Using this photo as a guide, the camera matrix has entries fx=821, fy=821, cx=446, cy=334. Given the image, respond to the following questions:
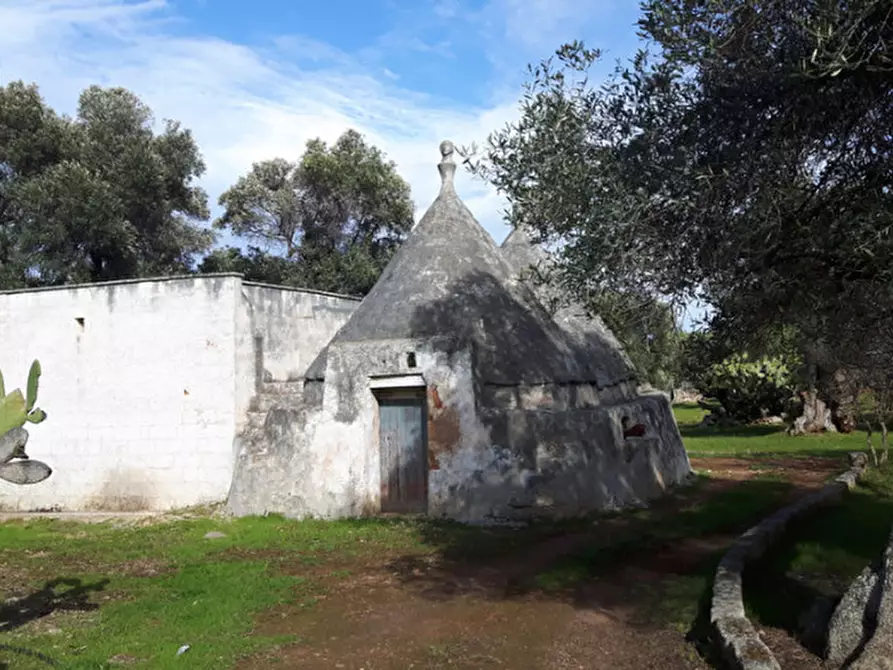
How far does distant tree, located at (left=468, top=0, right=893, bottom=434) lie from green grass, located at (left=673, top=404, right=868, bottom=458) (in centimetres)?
1533

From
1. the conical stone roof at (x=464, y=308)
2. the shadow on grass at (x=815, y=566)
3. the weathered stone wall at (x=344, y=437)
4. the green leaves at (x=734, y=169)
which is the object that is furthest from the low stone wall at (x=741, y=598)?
the weathered stone wall at (x=344, y=437)

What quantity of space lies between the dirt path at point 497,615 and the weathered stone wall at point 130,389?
19.8 ft

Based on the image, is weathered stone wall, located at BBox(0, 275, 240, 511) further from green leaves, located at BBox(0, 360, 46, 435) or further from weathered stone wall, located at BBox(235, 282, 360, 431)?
green leaves, located at BBox(0, 360, 46, 435)

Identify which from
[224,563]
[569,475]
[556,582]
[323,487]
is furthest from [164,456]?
[556,582]

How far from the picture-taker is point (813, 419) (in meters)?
27.0

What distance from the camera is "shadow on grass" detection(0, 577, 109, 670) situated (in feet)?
26.9

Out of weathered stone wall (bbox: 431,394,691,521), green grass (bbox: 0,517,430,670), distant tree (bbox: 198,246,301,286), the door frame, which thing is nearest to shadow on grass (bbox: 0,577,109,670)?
green grass (bbox: 0,517,430,670)

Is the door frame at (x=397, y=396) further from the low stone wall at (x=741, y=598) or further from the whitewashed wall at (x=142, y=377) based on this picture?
the low stone wall at (x=741, y=598)

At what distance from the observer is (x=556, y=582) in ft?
30.3

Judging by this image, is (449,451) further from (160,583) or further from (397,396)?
(160,583)

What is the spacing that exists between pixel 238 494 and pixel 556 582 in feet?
22.8

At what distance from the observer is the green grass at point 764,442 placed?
22000mm

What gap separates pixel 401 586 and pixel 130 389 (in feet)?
29.7

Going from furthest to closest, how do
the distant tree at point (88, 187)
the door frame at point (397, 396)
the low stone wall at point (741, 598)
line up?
1. the distant tree at point (88, 187)
2. the door frame at point (397, 396)
3. the low stone wall at point (741, 598)
